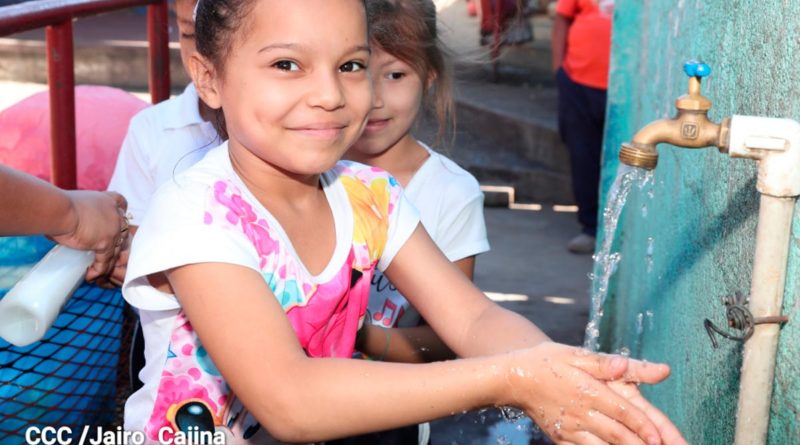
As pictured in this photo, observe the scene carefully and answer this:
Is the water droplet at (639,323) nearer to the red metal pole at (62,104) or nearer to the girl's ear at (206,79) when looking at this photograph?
the red metal pole at (62,104)

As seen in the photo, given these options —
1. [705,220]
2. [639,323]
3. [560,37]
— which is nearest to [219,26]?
[705,220]

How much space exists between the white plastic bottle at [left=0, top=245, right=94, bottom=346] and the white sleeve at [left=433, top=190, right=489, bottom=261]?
92 centimetres

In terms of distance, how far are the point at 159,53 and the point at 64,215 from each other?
5.61ft

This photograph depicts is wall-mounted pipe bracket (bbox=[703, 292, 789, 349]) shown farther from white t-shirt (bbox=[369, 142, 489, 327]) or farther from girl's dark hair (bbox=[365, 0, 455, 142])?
girl's dark hair (bbox=[365, 0, 455, 142])

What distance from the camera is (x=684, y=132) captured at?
1.71m

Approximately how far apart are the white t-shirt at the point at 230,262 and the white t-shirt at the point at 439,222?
50 cm

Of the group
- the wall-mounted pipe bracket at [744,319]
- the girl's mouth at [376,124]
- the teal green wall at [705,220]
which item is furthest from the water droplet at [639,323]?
the wall-mounted pipe bracket at [744,319]

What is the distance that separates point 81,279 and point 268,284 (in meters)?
0.60

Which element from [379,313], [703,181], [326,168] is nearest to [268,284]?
[326,168]

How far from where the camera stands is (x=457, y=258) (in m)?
2.53

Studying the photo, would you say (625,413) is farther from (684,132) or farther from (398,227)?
(398,227)

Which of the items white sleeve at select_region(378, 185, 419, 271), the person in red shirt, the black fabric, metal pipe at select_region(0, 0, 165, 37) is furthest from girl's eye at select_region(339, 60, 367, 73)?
the black fabric

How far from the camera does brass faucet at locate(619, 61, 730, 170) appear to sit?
1687 mm

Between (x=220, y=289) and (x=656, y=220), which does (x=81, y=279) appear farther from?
(x=656, y=220)
